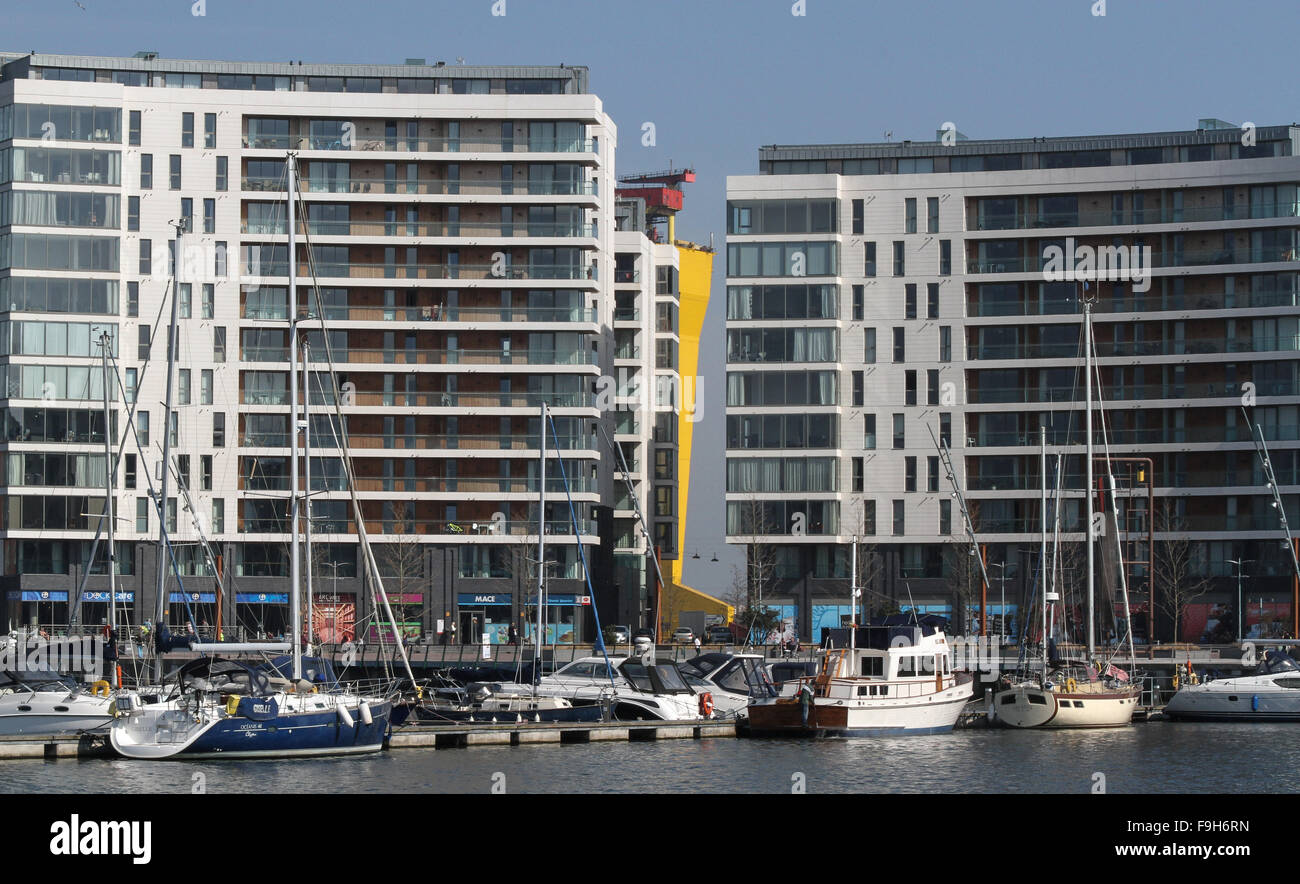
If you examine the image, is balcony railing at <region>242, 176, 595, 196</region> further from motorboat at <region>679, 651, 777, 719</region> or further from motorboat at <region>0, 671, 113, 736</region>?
motorboat at <region>0, 671, 113, 736</region>

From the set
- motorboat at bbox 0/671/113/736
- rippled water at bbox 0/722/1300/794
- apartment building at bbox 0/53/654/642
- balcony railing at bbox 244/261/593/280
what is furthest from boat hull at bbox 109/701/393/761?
balcony railing at bbox 244/261/593/280

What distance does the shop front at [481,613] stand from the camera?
362 ft

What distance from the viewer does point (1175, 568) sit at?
106250 millimetres

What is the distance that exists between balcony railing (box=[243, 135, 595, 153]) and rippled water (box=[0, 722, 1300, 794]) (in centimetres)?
6539

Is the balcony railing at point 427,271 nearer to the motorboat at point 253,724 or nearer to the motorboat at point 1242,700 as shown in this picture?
the motorboat at point 1242,700

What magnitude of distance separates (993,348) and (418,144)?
4082 centimetres

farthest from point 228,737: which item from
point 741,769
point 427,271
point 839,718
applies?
point 427,271

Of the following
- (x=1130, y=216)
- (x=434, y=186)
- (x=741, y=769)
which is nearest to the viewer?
(x=741, y=769)

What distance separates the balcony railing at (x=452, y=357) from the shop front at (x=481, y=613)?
50.1 feet

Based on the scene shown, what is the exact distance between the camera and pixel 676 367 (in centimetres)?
13762

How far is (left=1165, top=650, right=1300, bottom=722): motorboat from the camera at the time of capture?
65.9m

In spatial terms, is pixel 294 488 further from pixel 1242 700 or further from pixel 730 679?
pixel 1242 700

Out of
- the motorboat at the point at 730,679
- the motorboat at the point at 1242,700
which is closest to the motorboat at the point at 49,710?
the motorboat at the point at 730,679
